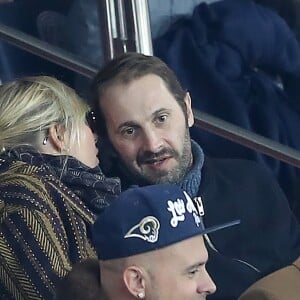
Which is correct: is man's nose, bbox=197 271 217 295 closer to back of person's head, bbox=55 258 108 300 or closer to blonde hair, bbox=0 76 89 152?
back of person's head, bbox=55 258 108 300

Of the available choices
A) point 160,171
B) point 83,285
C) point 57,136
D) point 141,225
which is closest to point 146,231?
point 141,225

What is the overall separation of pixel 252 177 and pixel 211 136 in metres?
0.28

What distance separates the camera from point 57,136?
2289 mm

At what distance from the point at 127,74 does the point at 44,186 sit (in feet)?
1.38

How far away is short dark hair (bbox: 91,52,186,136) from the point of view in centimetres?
252

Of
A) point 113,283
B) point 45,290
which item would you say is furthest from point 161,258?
point 45,290

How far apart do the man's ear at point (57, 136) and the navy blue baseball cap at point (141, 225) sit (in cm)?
45

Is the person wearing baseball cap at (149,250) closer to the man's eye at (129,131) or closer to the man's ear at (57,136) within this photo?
the man's ear at (57,136)

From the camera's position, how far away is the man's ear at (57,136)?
2.29 m

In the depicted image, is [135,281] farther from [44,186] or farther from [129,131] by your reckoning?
[129,131]

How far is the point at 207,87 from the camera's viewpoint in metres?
3.02

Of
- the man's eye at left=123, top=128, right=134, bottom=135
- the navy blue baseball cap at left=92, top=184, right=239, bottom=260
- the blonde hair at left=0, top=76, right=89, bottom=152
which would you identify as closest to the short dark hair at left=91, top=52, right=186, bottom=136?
the man's eye at left=123, top=128, right=134, bottom=135

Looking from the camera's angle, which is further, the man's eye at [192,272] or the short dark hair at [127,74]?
the short dark hair at [127,74]

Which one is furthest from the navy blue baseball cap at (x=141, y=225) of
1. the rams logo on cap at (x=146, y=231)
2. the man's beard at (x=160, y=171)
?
the man's beard at (x=160, y=171)
